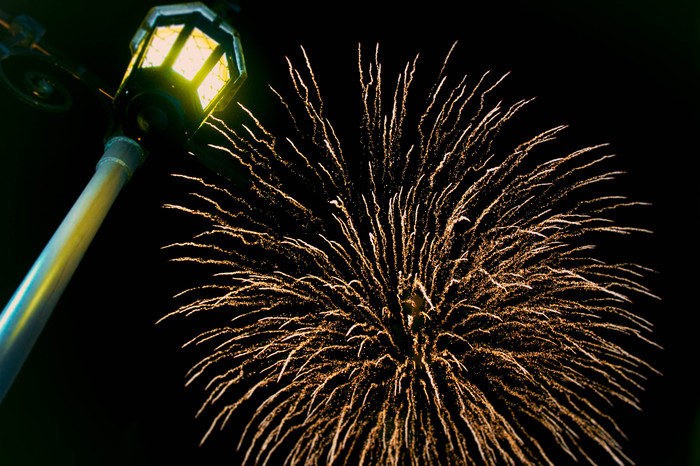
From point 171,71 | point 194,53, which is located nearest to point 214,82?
point 194,53

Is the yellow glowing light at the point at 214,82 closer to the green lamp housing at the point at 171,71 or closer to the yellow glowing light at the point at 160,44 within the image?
the green lamp housing at the point at 171,71

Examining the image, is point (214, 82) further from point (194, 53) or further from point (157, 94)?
point (157, 94)

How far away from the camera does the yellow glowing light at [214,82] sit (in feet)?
9.80

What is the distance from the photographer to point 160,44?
283 cm

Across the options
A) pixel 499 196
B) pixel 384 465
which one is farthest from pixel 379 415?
pixel 499 196

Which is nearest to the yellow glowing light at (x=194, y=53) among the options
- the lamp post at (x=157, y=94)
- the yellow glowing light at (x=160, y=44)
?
the lamp post at (x=157, y=94)

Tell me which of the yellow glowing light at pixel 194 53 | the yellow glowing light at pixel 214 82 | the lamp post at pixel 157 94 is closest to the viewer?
the lamp post at pixel 157 94

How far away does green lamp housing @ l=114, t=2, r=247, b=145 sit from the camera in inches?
107

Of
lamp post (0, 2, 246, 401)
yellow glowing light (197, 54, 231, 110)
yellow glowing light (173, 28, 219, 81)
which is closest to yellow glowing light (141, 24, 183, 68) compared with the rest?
lamp post (0, 2, 246, 401)

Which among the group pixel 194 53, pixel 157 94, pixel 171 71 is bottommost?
pixel 157 94

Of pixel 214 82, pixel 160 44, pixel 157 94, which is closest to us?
pixel 157 94

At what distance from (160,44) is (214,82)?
0.42 m

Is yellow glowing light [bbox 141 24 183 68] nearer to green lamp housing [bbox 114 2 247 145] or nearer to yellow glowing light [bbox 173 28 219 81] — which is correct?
green lamp housing [bbox 114 2 247 145]

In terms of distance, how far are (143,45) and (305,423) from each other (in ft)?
21.7
